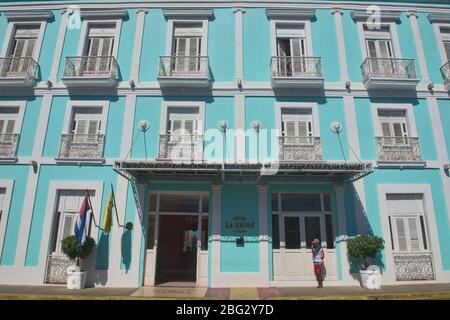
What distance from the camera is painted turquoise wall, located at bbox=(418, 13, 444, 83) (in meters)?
12.2

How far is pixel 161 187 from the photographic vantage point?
35.7 ft

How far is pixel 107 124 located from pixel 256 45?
663cm

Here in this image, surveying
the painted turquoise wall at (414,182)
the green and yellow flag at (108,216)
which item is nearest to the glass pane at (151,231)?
the green and yellow flag at (108,216)

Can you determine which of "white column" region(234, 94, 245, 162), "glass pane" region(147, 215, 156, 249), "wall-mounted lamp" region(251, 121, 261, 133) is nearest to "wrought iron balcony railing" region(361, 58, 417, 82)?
"wall-mounted lamp" region(251, 121, 261, 133)

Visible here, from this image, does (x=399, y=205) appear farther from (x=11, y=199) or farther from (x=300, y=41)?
(x=11, y=199)

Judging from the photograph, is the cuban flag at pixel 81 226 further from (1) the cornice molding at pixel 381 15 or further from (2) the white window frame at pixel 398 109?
(1) the cornice molding at pixel 381 15

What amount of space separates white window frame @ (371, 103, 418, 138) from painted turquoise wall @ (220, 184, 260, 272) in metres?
5.15

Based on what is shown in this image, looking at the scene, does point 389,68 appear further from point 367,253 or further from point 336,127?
point 367,253

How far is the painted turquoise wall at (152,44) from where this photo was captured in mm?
12047

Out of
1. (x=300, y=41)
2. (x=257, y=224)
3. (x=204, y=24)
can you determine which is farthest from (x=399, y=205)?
(x=204, y=24)

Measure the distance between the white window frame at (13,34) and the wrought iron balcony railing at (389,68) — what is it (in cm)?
1303

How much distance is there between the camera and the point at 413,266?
1030 cm

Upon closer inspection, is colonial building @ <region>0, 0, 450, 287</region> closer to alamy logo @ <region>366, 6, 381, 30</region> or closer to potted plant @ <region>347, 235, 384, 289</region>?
alamy logo @ <region>366, 6, 381, 30</region>

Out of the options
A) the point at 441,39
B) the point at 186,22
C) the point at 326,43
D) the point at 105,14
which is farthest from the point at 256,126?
the point at 441,39
